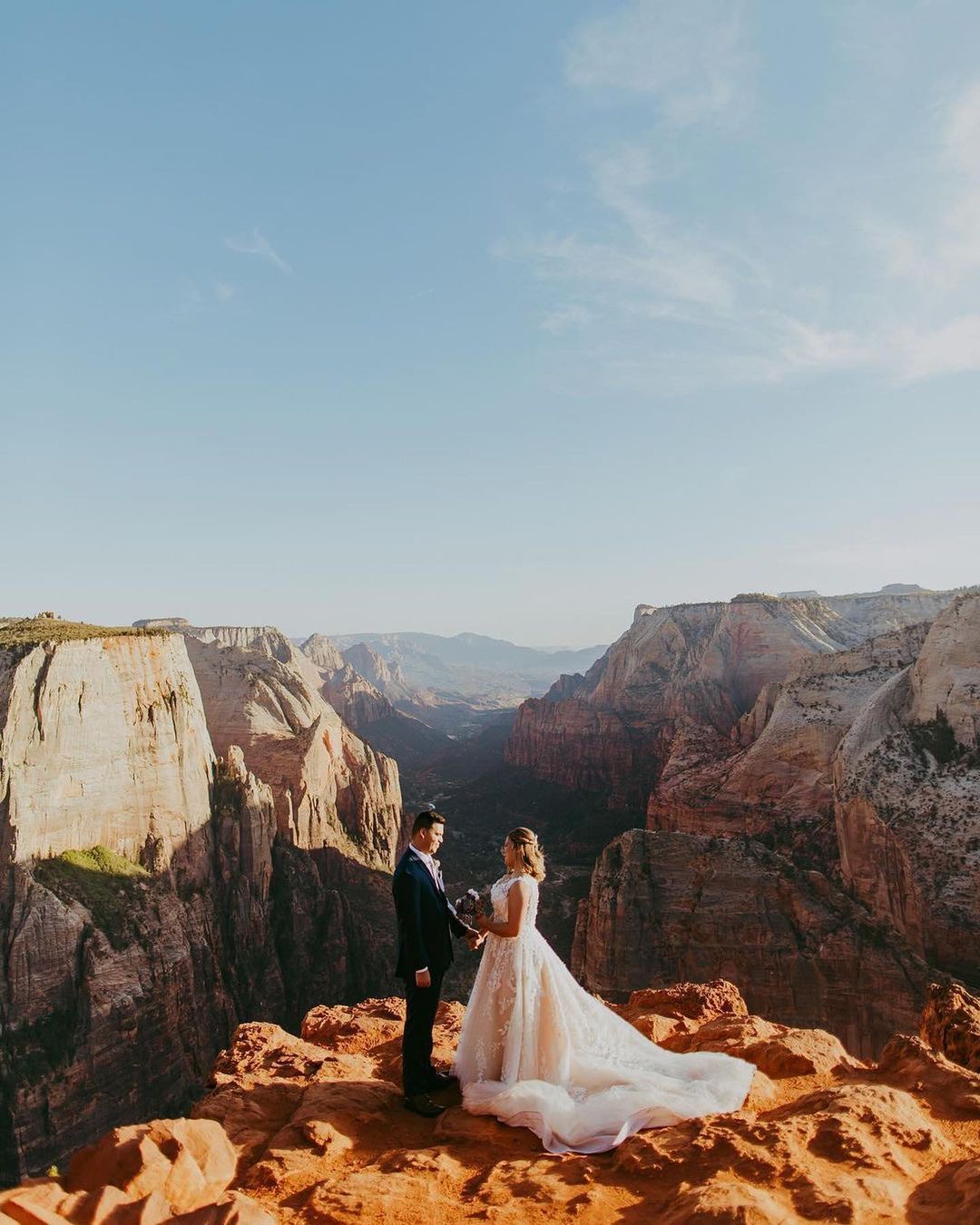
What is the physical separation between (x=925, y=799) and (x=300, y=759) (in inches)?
1380

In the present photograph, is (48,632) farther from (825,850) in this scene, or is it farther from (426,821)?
(825,850)

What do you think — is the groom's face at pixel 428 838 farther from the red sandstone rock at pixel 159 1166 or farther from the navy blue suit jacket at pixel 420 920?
the red sandstone rock at pixel 159 1166

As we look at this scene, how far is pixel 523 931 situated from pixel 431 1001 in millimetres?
1188

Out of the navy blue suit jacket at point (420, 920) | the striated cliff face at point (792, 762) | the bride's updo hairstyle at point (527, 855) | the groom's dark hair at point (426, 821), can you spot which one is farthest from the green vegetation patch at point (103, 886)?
the striated cliff face at point (792, 762)

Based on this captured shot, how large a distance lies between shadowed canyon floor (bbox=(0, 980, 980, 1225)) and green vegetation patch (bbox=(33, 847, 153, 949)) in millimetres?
23747

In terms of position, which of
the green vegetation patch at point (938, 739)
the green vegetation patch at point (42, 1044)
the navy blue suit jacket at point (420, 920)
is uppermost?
the navy blue suit jacket at point (420, 920)

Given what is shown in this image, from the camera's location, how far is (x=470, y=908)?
22.9 feet

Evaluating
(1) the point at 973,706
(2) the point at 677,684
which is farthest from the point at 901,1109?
(2) the point at 677,684

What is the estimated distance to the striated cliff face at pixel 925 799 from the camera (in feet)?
84.0

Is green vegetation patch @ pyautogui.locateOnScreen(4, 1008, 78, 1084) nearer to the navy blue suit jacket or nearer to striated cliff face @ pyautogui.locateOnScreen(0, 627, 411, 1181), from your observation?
striated cliff face @ pyautogui.locateOnScreen(0, 627, 411, 1181)

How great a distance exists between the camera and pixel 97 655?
30.4 meters

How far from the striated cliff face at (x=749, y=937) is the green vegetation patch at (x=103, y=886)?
17.5 m

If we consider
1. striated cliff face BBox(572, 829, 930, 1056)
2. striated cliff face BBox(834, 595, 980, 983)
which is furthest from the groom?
striated cliff face BBox(834, 595, 980, 983)

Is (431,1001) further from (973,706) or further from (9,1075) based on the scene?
(973,706)
